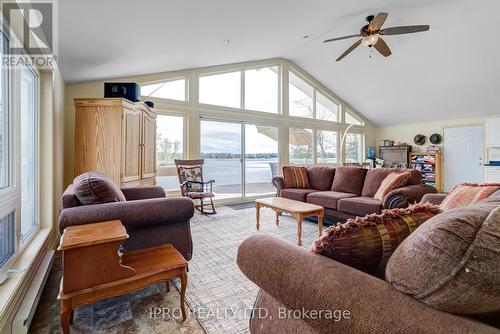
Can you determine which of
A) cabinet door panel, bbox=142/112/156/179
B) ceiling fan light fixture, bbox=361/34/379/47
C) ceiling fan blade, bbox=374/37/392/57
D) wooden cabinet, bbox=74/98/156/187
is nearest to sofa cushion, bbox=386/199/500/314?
wooden cabinet, bbox=74/98/156/187

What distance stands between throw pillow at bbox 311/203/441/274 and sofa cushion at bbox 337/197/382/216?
235cm

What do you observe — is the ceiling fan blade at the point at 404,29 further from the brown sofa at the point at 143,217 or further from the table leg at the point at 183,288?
the table leg at the point at 183,288

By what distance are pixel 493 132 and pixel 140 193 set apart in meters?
7.52

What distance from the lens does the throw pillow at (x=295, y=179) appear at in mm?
4240

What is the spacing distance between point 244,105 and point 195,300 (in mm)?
4464

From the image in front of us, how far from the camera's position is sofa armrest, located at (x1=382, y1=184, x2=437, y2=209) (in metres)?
2.85

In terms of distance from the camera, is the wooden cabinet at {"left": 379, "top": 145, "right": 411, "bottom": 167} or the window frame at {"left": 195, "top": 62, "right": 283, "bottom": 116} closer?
the window frame at {"left": 195, "top": 62, "right": 283, "bottom": 116}

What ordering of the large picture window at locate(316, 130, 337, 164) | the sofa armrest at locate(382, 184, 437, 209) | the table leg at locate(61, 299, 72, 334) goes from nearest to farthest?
the table leg at locate(61, 299, 72, 334), the sofa armrest at locate(382, 184, 437, 209), the large picture window at locate(316, 130, 337, 164)

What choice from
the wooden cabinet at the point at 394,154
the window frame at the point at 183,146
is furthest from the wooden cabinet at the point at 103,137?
the wooden cabinet at the point at 394,154

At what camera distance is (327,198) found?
11.5ft

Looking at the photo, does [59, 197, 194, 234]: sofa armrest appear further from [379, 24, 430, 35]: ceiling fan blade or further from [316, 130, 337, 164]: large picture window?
[316, 130, 337, 164]: large picture window

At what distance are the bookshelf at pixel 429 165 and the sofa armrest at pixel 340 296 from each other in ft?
23.9

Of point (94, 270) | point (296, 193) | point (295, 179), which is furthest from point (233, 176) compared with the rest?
point (94, 270)

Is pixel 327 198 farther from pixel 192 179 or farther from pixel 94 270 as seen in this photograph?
pixel 94 270
